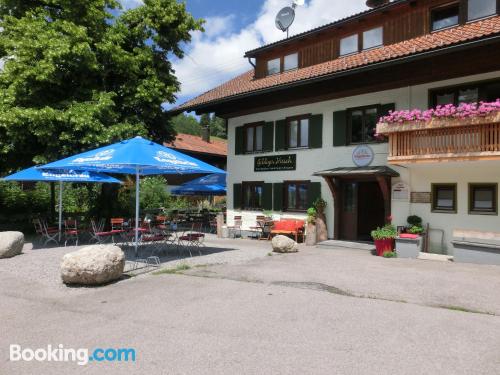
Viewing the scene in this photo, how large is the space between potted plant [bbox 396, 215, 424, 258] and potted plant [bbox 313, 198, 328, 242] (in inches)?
127

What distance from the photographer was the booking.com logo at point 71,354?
4.16 meters

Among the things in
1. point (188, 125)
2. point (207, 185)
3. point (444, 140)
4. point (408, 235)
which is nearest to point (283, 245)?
point (408, 235)

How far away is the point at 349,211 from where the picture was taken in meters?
14.1

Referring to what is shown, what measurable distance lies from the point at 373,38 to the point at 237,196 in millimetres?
8107

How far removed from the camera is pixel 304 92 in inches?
588

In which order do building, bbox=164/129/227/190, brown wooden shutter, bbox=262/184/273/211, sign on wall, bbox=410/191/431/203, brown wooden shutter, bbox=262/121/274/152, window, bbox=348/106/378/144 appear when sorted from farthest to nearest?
1. building, bbox=164/129/227/190
2. brown wooden shutter, bbox=262/121/274/152
3. brown wooden shutter, bbox=262/184/273/211
4. window, bbox=348/106/378/144
5. sign on wall, bbox=410/191/431/203

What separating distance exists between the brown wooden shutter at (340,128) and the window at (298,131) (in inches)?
51.1

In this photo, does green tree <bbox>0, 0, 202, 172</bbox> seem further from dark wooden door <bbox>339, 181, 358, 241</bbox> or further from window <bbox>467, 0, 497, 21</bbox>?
window <bbox>467, 0, 497, 21</bbox>

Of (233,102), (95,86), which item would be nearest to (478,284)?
(233,102)

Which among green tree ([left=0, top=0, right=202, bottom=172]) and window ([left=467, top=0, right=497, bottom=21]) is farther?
green tree ([left=0, top=0, right=202, bottom=172])

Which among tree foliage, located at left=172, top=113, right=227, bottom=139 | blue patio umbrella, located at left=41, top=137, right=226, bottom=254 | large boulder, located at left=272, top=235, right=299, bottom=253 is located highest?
tree foliage, located at left=172, top=113, right=227, bottom=139

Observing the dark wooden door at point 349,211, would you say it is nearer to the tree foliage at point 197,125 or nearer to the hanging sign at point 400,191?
the hanging sign at point 400,191

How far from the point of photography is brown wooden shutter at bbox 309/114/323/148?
14570 millimetres

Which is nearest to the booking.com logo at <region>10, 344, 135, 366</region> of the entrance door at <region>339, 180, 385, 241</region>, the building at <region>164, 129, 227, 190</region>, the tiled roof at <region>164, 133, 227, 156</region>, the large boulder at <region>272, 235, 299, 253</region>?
the large boulder at <region>272, 235, 299, 253</region>
